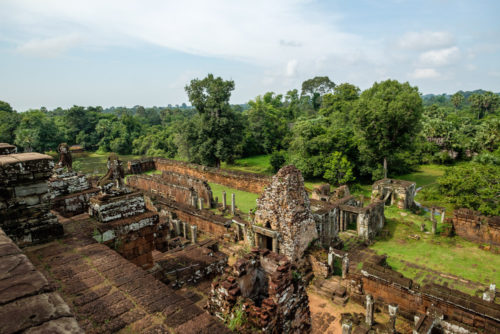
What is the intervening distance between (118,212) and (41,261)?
5.35ft

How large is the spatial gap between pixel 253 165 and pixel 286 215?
2359 cm

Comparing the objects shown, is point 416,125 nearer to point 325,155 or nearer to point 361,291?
point 325,155

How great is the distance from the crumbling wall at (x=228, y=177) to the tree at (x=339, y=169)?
4934mm

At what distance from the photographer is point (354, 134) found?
24.6m

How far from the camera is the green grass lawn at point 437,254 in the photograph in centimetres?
1061

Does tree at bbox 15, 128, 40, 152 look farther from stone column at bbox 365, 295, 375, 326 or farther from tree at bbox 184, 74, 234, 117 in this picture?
stone column at bbox 365, 295, 375, 326

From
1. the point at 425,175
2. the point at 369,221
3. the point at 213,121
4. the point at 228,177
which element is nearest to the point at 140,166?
the point at 213,121

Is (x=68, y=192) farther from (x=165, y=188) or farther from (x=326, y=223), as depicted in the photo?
(x=165, y=188)

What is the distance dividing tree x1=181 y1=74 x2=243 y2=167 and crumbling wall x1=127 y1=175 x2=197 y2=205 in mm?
5812

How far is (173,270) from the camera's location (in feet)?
20.1

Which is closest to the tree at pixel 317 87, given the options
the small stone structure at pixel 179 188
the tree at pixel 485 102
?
the tree at pixel 485 102

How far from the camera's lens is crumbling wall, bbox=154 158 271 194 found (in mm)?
21516

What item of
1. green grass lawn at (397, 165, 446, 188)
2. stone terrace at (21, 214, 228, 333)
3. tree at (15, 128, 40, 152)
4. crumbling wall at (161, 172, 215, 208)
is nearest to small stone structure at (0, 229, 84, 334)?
stone terrace at (21, 214, 228, 333)

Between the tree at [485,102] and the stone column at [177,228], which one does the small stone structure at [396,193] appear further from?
the tree at [485,102]
